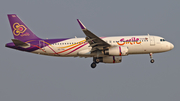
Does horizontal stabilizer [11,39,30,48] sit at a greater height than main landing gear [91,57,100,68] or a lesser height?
greater

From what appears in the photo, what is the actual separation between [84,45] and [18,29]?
11.6 meters

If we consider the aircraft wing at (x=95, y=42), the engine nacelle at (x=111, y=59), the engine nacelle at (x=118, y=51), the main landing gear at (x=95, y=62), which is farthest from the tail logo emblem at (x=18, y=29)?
the engine nacelle at (x=118, y=51)

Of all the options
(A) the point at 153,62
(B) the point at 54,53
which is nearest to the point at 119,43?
(A) the point at 153,62

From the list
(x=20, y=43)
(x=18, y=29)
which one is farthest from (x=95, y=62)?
(x=18, y=29)

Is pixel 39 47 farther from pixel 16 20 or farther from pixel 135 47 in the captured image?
pixel 135 47

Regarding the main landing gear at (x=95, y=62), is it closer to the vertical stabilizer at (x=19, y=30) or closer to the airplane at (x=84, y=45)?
the airplane at (x=84, y=45)

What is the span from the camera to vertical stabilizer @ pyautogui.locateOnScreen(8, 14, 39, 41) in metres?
55.3

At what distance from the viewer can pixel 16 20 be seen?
55906 mm

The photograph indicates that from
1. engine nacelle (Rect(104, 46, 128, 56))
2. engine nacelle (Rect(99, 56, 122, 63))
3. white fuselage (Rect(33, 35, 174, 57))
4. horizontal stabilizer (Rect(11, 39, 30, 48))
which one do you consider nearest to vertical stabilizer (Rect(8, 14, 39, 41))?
horizontal stabilizer (Rect(11, 39, 30, 48))

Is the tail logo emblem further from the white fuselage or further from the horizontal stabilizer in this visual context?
the white fuselage

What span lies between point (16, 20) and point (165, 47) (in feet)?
83.3

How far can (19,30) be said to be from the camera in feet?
182

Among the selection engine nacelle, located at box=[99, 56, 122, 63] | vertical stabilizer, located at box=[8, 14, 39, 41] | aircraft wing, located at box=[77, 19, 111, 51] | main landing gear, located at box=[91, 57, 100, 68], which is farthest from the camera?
engine nacelle, located at box=[99, 56, 122, 63]

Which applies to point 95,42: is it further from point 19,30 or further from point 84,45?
point 19,30
